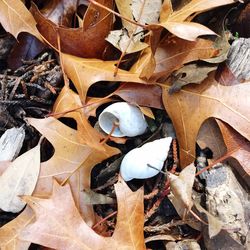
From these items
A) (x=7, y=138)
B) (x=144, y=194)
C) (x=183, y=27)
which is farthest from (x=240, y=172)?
(x=7, y=138)

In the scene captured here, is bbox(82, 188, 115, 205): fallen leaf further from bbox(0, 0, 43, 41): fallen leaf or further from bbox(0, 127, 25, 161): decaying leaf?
bbox(0, 0, 43, 41): fallen leaf

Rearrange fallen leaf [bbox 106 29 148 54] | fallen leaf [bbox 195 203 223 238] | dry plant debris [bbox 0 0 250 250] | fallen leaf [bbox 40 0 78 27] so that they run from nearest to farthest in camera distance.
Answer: fallen leaf [bbox 195 203 223 238] → dry plant debris [bbox 0 0 250 250] → fallen leaf [bbox 106 29 148 54] → fallen leaf [bbox 40 0 78 27]

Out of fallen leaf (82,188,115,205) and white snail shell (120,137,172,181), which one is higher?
white snail shell (120,137,172,181)

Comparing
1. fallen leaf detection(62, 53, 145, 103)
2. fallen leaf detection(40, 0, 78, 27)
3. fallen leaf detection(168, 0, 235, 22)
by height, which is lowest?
fallen leaf detection(62, 53, 145, 103)

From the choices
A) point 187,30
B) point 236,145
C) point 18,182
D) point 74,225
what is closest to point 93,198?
point 74,225

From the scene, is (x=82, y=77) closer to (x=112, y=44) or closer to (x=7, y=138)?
(x=112, y=44)

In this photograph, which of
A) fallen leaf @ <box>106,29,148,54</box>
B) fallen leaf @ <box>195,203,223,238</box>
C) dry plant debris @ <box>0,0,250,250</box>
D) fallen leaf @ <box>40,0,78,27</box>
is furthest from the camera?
fallen leaf @ <box>40,0,78,27</box>

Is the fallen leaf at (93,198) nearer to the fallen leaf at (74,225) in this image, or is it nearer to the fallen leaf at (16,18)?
the fallen leaf at (74,225)

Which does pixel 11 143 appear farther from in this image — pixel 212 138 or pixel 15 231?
pixel 212 138

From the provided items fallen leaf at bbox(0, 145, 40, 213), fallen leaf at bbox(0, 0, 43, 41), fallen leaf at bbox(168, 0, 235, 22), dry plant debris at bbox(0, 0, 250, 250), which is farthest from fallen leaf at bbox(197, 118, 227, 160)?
fallen leaf at bbox(0, 0, 43, 41)
